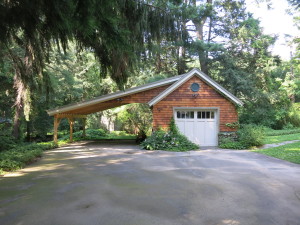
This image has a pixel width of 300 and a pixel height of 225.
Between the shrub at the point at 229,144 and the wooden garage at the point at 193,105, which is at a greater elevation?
the wooden garage at the point at 193,105

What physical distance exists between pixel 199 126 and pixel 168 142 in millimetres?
2354

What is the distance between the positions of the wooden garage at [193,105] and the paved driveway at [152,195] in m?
5.50

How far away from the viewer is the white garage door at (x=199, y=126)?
482 inches

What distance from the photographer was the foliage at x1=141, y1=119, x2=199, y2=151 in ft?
34.9

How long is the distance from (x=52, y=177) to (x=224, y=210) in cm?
409

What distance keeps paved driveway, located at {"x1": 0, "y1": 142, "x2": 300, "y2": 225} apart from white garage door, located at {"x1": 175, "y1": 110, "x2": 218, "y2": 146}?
18.0 ft

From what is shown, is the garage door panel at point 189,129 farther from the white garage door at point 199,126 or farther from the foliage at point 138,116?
the foliage at point 138,116

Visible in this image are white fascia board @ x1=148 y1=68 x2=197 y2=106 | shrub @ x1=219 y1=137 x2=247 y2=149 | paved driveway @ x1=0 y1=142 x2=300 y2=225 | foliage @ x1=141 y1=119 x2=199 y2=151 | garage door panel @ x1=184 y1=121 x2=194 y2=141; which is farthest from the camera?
garage door panel @ x1=184 y1=121 x2=194 y2=141

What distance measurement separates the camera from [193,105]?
39.8ft

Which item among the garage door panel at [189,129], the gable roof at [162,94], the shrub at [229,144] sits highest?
the gable roof at [162,94]

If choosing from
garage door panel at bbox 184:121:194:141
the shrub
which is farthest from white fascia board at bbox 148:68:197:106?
the shrub

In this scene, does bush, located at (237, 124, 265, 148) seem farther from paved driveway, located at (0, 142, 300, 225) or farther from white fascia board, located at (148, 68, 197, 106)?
paved driveway, located at (0, 142, 300, 225)

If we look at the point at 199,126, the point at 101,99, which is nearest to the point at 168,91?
the point at 199,126

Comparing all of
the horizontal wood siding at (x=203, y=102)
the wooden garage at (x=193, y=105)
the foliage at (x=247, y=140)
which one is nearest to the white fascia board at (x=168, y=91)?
the wooden garage at (x=193, y=105)
